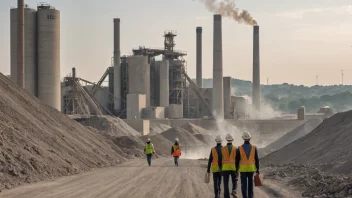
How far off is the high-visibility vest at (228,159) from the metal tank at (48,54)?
1978 inches

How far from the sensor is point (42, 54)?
206 ft

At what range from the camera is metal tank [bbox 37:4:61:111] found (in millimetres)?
62844

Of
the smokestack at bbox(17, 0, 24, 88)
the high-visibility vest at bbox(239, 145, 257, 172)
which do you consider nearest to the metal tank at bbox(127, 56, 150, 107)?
the smokestack at bbox(17, 0, 24, 88)

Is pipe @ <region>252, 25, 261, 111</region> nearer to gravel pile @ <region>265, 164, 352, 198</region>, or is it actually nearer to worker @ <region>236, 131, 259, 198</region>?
gravel pile @ <region>265, 164, 352, 198</region>

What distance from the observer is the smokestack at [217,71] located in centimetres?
9038

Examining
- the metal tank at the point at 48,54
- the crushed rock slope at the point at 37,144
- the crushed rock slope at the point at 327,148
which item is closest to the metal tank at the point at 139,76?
the metal tank at the point at 48,54

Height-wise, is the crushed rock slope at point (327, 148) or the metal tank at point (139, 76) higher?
the metal tank at point (139, 76)

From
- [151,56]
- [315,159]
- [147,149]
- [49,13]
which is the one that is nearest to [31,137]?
[147,149]

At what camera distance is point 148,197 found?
Result: 16.4 m

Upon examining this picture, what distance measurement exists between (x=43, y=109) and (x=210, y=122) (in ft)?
180

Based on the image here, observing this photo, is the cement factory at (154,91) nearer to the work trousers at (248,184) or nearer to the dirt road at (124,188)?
the dirt road at (124,188)

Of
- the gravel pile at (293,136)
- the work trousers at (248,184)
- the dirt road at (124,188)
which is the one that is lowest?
the gravel pile at (293,136)

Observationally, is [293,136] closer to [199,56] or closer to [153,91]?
[153,91]

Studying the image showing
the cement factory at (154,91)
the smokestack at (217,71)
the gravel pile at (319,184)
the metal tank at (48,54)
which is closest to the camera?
the gravel pile at (319,184)
